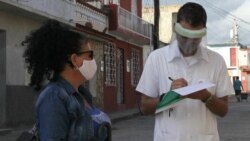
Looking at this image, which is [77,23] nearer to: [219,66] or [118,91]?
[118,91]

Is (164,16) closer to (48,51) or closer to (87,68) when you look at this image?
(87,68)

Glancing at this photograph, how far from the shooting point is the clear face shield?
376 centimetres

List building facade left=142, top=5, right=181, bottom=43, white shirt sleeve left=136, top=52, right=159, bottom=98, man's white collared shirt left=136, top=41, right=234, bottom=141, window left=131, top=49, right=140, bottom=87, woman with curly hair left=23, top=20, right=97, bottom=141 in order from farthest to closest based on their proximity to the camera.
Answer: building facade left=142, top=5, right=181, bottom=43
window left=131, top=49, right=140, bottom=87
white shirt sleeve left=136, top=52, right=159, bottom=98
man's white collared shirt left=136, top=41, right=234, bottom=141
woman with curly hair left=23, top=20, right=97, bottom=141

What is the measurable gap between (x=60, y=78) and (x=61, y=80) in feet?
0.06

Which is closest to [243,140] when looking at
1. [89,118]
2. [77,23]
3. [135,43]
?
[77,23]

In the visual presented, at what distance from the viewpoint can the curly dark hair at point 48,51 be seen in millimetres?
3008

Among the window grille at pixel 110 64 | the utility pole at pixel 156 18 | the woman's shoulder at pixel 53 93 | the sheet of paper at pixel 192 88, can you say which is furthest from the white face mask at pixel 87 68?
the utility pole at pixel 156 18

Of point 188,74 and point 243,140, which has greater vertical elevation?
point 188,74

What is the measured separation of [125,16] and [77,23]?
7.86m

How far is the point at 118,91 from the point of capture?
3014 cm

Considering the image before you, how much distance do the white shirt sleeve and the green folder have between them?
16cm

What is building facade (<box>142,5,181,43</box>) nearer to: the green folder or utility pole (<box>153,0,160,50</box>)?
utility pole (<box>153,0,160,50</box>)

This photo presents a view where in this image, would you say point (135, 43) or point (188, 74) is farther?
point (135, 43)

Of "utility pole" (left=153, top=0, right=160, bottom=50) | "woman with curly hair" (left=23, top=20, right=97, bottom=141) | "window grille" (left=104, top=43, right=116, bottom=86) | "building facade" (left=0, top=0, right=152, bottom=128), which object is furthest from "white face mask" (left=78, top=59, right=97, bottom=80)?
"utility pole" (left=153, top=0, right=160, bottom=50)
